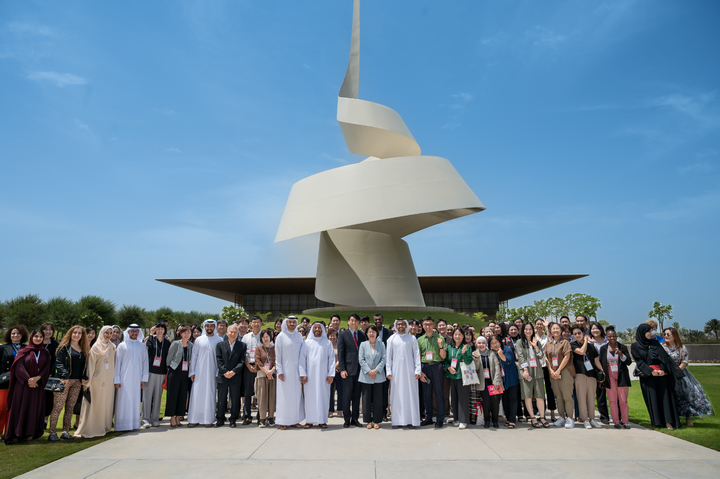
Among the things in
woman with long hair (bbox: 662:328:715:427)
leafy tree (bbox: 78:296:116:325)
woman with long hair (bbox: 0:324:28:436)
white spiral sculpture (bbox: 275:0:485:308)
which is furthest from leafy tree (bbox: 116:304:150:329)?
woman with long hair (bbox: 662:328:715:427)

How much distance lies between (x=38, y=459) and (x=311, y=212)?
1485cm

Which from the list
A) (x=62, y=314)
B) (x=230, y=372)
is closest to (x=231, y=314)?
(x=62, y=314)


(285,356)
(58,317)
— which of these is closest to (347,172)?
(285,356)

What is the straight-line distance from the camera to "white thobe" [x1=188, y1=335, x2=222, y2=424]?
751cm

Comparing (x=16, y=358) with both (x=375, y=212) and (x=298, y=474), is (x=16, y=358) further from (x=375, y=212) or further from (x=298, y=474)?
(x=375, y=212)

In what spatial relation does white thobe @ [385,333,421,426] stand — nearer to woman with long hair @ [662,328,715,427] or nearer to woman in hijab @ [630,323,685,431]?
woman in hijab @ [630,323,685,431]

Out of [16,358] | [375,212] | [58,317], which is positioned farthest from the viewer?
[58,317]

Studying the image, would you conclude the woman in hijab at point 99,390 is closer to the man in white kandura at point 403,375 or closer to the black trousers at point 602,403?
the man in white kandura at point 403,375

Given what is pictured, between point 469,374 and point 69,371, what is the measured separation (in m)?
6.03

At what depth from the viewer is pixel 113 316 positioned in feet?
103

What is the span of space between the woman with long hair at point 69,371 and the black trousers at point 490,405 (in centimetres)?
618

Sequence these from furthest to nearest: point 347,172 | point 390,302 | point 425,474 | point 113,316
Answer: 1. point 113,316
2. point 390,302
3. point 347,172
4. point 425,474

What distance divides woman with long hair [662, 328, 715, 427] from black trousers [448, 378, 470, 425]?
336 centimetres

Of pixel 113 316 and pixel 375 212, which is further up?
pixel 375 212
